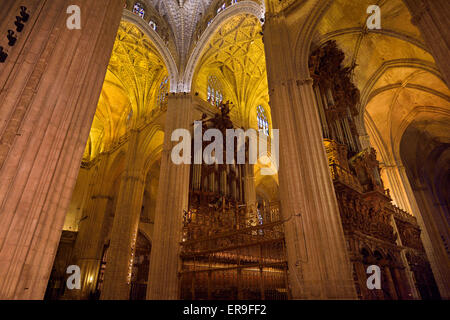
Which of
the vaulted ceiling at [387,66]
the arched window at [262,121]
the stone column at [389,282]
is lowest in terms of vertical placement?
the stone column at [389,282]

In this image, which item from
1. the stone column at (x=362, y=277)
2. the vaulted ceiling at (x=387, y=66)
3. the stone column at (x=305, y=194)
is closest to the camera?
the stone column at (x=305, y=194)

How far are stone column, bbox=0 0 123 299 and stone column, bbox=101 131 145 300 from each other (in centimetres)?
948

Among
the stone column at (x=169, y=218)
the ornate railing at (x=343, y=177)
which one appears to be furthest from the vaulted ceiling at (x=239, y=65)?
the ornate railing at (x=343, y=177)

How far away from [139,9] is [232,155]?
9.68 metres

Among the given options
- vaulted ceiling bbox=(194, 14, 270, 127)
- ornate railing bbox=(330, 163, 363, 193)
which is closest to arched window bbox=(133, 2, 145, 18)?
vaulted ceiling bbox=(194, 14, 270, 127)

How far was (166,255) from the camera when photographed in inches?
347

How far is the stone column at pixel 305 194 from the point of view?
5.19m

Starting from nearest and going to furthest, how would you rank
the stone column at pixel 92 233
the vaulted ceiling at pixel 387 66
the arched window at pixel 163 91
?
the vaulted ceiling at pixel 387 66 < the stone column at pixel 92 233 < the arched window at pixel 163 91

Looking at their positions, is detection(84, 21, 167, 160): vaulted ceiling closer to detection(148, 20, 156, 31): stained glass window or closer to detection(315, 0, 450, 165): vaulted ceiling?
detection(148, 20, 156, 31): stained glass window

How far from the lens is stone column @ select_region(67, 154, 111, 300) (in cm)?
1458

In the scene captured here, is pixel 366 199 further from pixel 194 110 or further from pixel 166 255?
pixel 194 110

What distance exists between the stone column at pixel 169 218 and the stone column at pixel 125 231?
158 inches

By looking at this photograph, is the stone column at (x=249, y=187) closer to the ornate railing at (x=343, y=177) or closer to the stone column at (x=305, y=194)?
the ornate railing at (x=343, y=177)

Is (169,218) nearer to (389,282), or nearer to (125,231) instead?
(125,231)
